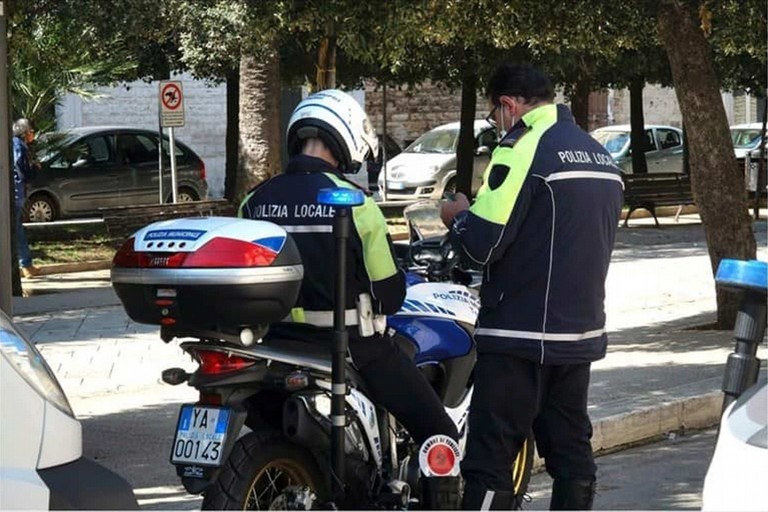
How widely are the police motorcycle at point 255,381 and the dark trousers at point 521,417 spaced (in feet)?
0.64

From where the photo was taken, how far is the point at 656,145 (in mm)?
35406

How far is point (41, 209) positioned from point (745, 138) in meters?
17.8

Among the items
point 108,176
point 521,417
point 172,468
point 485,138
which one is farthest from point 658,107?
point 521,417

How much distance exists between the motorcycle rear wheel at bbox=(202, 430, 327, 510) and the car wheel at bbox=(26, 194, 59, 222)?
21858 millimetres

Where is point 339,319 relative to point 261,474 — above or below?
above

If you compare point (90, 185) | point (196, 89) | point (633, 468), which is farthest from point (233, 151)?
point (633, 468)

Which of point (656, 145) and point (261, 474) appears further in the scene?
point (656, 145)

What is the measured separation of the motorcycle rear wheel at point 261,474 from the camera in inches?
197

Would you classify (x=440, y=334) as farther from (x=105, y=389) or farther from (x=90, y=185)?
(x=90, y=185)

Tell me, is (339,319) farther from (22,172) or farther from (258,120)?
(258,120)

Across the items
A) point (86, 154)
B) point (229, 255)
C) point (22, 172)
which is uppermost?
point (229, 255)

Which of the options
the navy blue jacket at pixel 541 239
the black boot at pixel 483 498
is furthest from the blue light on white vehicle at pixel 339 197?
the black boot at pixel 483 498

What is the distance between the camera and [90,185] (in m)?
27.1

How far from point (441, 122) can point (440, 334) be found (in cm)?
3688
